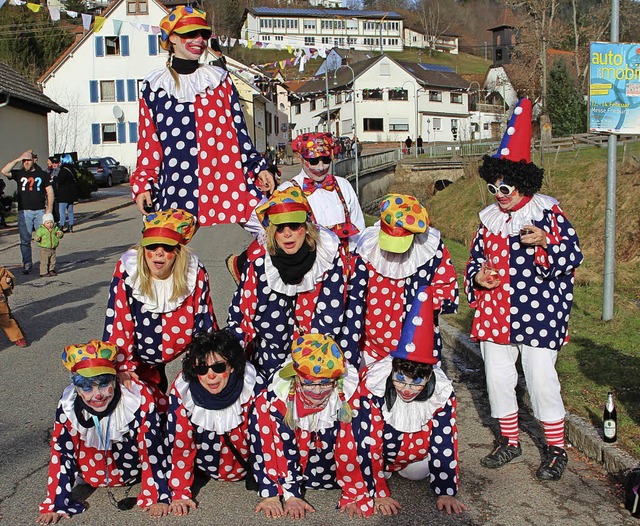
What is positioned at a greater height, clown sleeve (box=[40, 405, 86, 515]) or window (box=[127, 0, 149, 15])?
window (box=[127, 0, 149, 15])

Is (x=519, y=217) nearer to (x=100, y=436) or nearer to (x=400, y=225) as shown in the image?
(x=400, y=225)

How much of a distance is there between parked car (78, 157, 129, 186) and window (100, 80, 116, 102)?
962cm

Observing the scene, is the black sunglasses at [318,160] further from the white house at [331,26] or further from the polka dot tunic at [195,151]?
the white house at [331,26]

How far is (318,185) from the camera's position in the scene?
5676 millimetres

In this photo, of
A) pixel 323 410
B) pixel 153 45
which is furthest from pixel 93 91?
pixel 323 410

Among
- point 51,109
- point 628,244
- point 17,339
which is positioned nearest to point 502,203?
point 17,339

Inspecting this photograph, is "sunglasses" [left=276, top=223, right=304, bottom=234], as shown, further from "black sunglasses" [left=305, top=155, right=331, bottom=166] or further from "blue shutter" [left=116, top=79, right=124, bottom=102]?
"blue shutter" [left=116, top=79, right=124, bottom=102]

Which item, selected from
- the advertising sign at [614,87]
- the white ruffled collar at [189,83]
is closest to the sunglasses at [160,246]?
the white ruffled collar at [189,83]

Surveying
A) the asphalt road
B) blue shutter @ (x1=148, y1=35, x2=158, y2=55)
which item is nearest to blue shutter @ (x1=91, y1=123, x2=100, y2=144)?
blue shutter @ (x1=148, y1=35, x2=158, y2=55)

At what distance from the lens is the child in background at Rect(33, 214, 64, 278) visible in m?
11.8

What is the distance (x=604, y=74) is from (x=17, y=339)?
6.52m

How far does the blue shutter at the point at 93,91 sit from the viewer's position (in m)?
45.7

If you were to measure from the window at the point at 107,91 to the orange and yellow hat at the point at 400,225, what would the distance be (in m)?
44.2

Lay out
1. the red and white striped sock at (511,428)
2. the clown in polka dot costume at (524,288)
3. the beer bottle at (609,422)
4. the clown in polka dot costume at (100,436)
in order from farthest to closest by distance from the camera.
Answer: the red and white striped sock at (511,428), the beer bottle at (609,422), the clown in polka dot costume at (524,288), the clown in polka dot costume at (100,436)
